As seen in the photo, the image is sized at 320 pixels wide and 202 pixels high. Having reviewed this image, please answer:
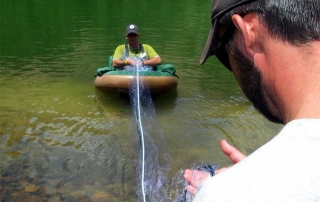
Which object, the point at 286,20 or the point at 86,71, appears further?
the point at 86,71

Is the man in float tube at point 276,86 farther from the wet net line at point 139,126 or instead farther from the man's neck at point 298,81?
the wet net line at point 139,126

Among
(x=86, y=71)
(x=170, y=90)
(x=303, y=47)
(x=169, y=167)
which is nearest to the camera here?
(x=303, y=47)

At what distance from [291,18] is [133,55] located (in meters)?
6.79

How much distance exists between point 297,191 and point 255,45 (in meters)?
0.43

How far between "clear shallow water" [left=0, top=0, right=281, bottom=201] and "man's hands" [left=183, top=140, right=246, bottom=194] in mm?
2549

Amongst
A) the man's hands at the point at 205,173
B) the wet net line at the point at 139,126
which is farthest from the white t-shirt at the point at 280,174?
the wet net line at the point at 139,126

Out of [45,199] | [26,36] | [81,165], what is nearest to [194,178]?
[45,199]

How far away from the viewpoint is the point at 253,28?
95cm

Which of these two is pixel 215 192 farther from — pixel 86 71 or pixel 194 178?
pixel 86 71

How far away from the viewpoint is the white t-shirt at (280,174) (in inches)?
26.4

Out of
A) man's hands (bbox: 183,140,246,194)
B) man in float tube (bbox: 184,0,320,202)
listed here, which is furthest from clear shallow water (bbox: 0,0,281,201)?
man in float tube (bbox: 184,0,320,202)

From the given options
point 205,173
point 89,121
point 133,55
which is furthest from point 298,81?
point 133,55

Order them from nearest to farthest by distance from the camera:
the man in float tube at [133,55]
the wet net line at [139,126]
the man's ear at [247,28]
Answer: the man's ear at [247,28]
the wet net line at [139,126]
the man in float tube at [133,55]

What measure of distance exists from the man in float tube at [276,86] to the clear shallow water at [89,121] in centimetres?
325
